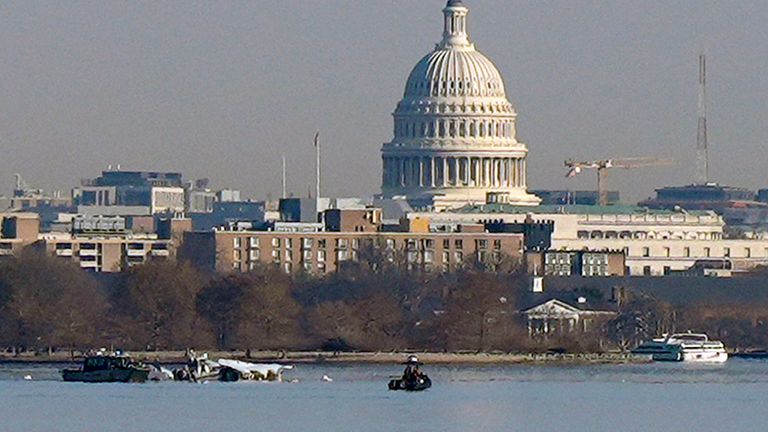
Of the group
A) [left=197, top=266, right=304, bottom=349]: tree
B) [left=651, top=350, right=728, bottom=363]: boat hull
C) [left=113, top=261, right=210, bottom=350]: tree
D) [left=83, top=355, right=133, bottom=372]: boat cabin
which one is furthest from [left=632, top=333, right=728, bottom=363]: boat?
[left=83, top=355, right=133, bottom=372]: boat cabin

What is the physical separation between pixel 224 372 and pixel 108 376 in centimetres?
656

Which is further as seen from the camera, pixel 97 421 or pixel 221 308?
pixel 221 308

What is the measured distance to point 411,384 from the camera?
149875 mm

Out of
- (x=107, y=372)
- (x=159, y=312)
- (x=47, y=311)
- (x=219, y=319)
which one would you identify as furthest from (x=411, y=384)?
(x=47, y=311)

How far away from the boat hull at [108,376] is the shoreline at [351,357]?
58.5ft

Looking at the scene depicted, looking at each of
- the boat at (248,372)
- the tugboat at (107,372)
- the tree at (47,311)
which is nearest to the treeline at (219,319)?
the tree at (47,311)

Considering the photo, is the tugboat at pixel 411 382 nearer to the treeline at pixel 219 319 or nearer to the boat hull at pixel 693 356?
the treeline at pixel 219 319

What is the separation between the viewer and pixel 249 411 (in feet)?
449

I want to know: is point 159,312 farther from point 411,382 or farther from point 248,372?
point 411,382

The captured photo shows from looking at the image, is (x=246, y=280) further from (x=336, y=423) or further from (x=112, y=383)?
(x=336, y=423)

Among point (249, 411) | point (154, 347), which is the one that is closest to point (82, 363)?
point (154, 347)

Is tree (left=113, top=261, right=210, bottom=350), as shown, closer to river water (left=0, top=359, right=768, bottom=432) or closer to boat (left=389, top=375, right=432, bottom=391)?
river water (left=0, top=359, right=768, bottom=432)

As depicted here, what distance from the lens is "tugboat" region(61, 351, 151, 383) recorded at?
15850cm

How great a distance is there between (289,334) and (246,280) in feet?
18.2
